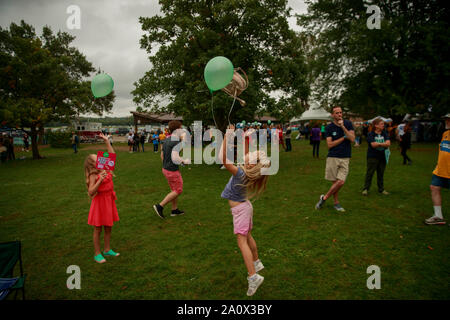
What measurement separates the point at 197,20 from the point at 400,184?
9871mm

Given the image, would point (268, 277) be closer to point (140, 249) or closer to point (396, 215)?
point (140, 249)

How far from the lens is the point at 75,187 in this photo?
9656 mm

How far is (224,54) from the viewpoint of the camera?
36.9ft

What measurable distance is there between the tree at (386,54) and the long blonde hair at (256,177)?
1986 cm

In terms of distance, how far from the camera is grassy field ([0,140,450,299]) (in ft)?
11.0

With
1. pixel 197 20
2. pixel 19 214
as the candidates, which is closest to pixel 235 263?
pixel 19 214

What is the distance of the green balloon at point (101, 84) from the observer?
4.79m

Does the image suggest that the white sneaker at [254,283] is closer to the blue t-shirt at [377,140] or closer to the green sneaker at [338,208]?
the green sneaker at [338,208]

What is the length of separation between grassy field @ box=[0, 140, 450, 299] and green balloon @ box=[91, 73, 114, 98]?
2741 mm

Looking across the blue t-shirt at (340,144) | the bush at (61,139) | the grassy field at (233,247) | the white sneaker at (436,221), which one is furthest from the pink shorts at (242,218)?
the bush at (61,139)

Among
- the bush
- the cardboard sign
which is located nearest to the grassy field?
the cardboard sign

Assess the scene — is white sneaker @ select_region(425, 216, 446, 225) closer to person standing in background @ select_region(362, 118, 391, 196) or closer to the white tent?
person standing in background @ select_region(362, 118, 391, 196)

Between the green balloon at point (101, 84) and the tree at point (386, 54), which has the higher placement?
the tree at point (386, 54)

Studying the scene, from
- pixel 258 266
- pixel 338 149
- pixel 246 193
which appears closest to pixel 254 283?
pixel 258 266
